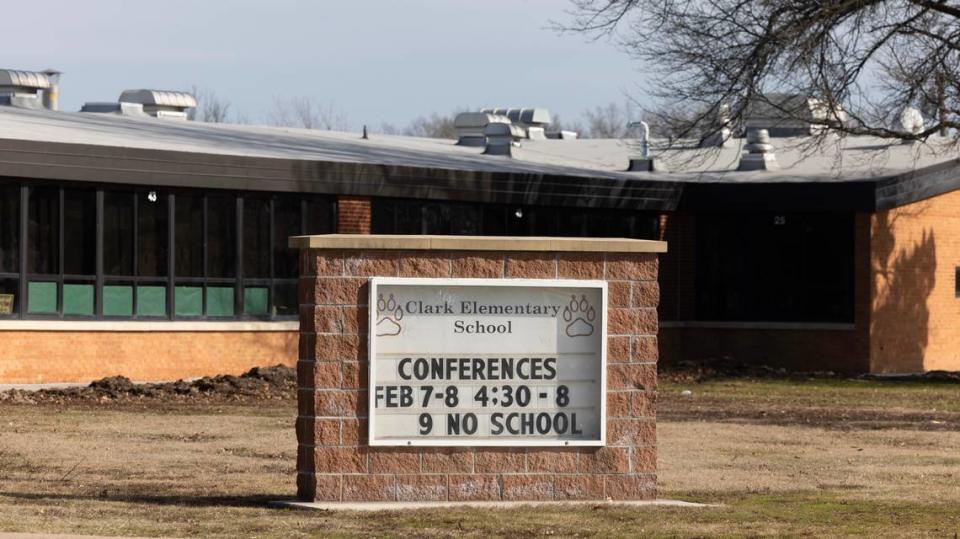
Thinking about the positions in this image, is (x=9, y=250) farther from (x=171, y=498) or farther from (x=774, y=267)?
(x=774, y=267)

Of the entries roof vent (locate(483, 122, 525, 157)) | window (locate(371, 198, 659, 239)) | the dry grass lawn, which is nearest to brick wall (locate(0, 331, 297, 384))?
window (locate(371, 198, 659, 239))

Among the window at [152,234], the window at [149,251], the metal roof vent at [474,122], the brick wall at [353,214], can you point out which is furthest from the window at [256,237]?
the metal roof vent at [474,122]

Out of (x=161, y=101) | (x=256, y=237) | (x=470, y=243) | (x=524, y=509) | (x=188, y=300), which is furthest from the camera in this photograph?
(x=161, y=101)

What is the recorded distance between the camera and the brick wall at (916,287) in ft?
113

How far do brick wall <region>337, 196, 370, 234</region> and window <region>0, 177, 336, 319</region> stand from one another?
19 cm

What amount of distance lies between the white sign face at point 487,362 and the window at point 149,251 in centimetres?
1543

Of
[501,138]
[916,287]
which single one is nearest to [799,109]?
[916,287]

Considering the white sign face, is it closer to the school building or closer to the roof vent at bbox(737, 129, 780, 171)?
the school building

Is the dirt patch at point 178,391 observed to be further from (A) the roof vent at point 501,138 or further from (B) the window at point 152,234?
(A) the roof vent at point 501,138

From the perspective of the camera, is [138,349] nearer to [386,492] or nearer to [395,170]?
[395,170]

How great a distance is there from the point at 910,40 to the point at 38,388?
15369 mm

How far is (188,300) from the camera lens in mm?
28812

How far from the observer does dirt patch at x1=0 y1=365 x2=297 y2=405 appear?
24.6 m

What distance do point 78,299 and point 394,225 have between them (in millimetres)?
6247
